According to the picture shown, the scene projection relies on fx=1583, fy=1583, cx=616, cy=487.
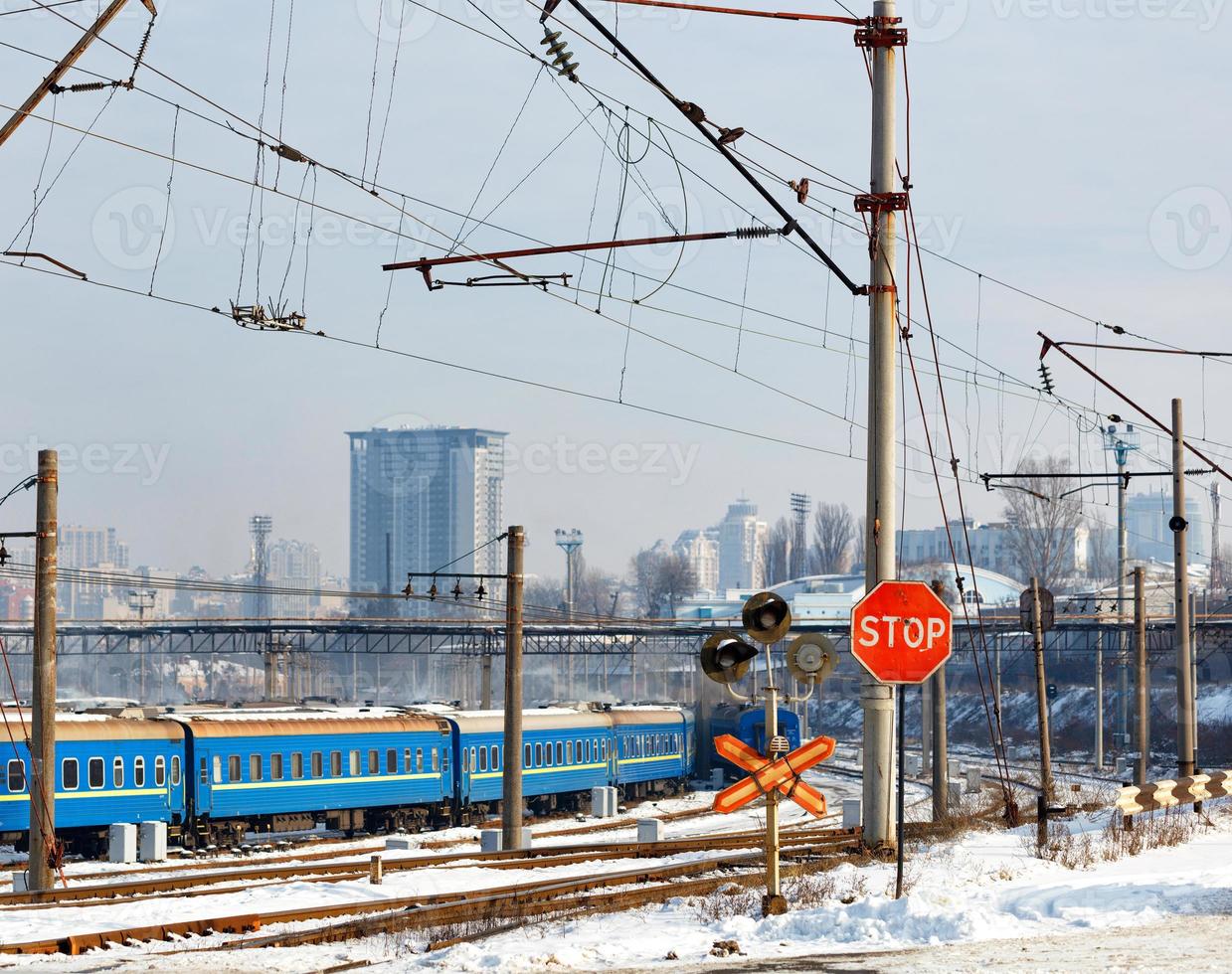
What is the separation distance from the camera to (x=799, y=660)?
1550cm

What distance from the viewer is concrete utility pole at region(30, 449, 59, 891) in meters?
22.7

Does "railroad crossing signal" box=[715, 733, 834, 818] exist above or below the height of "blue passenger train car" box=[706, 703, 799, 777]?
above

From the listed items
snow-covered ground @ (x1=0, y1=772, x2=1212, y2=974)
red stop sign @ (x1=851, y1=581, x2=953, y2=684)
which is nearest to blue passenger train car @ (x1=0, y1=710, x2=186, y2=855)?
snow-covered ground @ (x1=0, y1=772, x2=1212, y2=974)

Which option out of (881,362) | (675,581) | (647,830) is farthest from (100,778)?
(675,581)

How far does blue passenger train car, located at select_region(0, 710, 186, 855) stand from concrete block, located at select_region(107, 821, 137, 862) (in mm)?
1575

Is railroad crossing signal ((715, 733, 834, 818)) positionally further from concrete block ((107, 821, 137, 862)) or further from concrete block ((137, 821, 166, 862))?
concrete block ((137, 821, 166, 862))

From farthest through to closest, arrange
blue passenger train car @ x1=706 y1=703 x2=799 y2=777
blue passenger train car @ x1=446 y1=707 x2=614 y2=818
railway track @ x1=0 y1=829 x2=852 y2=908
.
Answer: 1. blue passenger train car @ x1=706 y1=703 x2=799 y2=777
2. blue passenger train car @ x1=446 y1=707 x2=614 y2=818
3. railway track @ x1=0 y1=829 x2=852 y2=908

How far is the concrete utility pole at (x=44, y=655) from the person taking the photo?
22719 mm

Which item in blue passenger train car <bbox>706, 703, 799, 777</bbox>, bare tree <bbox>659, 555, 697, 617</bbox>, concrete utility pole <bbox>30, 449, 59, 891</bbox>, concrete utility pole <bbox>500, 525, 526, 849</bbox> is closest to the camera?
concrete utility pole <bbox>30, 449, 59, 891</bbox>

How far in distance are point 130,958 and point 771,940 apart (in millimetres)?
6065

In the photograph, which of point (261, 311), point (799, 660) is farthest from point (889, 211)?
point (261, 311)

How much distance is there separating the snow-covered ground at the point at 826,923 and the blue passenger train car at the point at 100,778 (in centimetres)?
1423

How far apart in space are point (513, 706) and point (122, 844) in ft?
26.5

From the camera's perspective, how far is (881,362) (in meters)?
18.8
